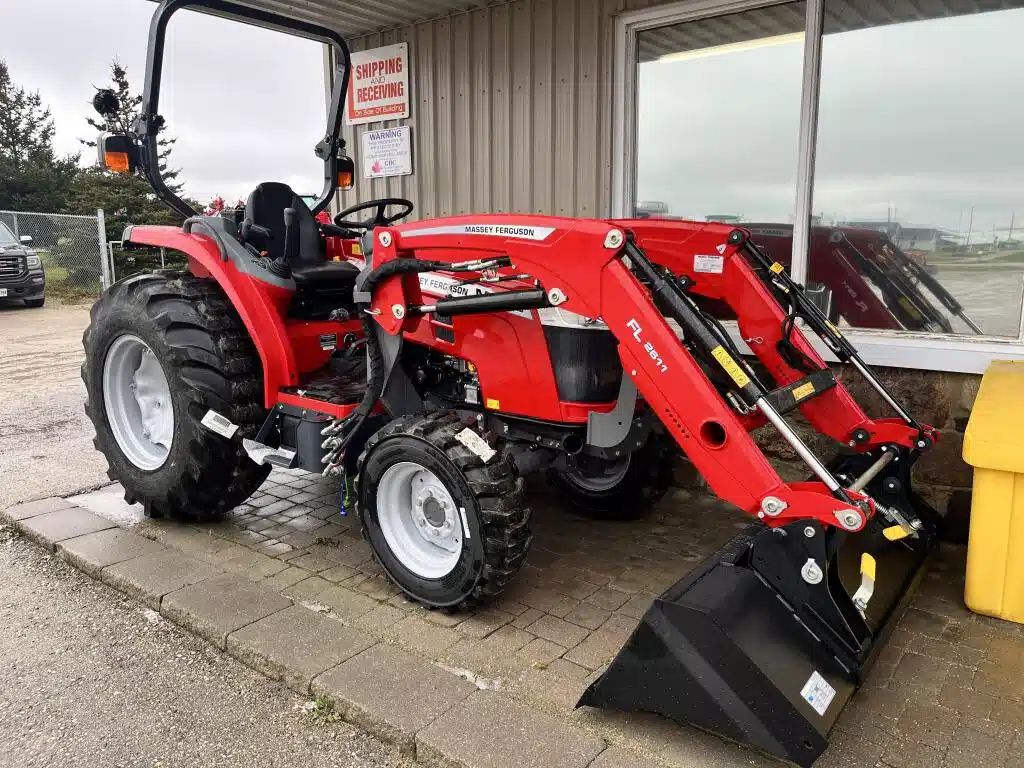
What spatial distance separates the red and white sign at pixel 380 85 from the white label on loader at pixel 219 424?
11.1 ft

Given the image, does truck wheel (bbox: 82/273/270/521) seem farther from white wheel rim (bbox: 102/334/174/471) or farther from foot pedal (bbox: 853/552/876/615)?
foot pedal (bbox: 853/552/876/615)

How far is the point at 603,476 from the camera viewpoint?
4.29m

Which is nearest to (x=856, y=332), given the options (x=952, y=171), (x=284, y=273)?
(x=952, y=171)

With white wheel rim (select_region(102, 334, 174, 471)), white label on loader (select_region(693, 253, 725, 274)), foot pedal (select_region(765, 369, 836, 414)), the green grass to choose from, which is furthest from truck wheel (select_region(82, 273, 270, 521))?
foot pedal (select_region(765, 369, 836, 414))

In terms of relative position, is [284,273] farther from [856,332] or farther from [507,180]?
[856,332]

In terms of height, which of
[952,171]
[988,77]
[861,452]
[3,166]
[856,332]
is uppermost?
[3,166]

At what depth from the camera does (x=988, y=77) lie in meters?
4.03

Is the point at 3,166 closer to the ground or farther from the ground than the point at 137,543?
farther from the ground

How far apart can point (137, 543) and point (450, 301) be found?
2.21 m

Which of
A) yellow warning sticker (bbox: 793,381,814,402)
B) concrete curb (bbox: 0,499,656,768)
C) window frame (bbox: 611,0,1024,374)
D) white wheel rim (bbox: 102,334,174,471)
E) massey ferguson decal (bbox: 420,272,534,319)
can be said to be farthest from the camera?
white wheel rim (bbox: 102,334,174,471)

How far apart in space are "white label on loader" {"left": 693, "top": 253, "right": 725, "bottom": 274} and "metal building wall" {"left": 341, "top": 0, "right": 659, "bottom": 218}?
1623 millimetres

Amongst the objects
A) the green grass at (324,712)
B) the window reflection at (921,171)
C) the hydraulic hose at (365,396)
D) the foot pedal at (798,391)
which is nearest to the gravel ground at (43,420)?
the hydraulic hose at (365,396)

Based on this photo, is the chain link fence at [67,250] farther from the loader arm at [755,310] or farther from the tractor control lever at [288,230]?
the loader arm at [755,310]

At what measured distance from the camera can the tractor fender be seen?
376cm
